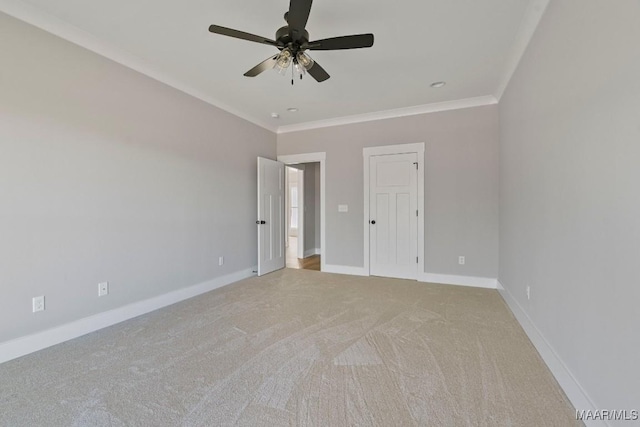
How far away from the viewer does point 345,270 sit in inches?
189

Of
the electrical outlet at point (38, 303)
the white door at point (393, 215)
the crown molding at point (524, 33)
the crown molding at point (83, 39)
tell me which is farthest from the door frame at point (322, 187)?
the electrical outlet at point (38, 303)

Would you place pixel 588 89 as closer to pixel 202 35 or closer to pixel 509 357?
pixel 509 357

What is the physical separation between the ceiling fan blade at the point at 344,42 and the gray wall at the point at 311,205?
460cm

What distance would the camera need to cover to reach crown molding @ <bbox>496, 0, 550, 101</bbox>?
6.79 feet

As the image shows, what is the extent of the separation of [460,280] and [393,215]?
1342 mm

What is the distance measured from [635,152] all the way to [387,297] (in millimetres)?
2786

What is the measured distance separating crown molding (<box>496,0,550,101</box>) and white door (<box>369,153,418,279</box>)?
163 centimetres

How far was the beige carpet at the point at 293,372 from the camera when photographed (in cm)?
154

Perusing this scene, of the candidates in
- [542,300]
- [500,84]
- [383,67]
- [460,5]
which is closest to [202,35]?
[383,67]

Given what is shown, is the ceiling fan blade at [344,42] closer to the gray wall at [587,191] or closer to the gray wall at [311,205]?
the gray wall at [587,191]

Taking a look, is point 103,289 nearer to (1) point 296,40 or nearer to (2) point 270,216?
(2) point 270,216

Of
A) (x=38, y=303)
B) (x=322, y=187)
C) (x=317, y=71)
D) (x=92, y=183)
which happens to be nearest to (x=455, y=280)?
(x=322, y=187)

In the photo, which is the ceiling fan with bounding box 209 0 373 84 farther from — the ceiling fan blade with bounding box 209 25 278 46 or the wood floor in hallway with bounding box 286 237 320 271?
the wood floor in hallway with bounding box 286 237 320 271

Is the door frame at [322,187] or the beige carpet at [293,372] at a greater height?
the door frame at [322,187]
